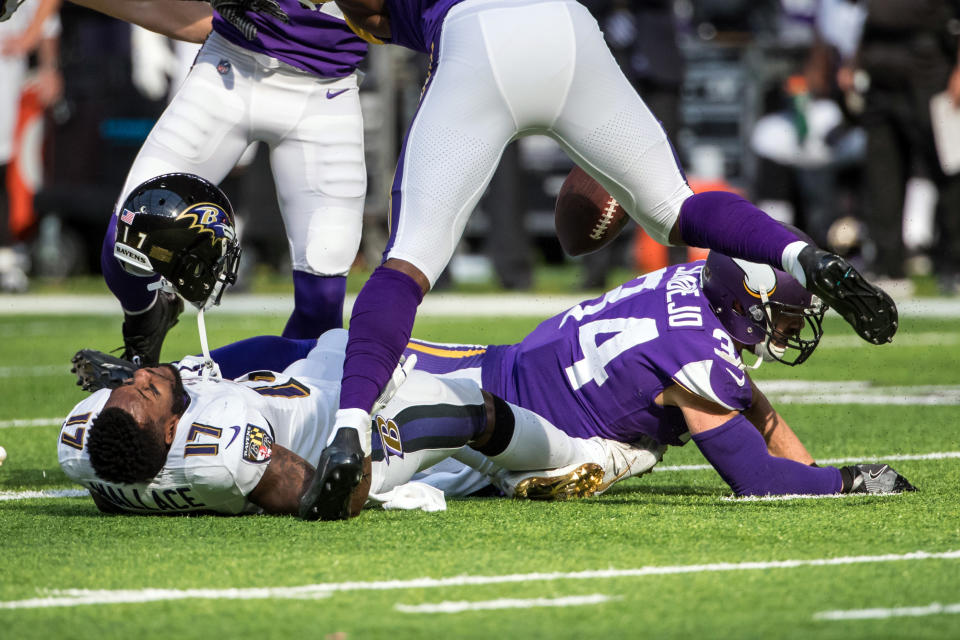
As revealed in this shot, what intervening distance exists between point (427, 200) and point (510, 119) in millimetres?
316

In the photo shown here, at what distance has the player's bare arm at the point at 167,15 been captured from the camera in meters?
5.06

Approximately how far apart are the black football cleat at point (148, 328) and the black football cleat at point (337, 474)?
1.35m

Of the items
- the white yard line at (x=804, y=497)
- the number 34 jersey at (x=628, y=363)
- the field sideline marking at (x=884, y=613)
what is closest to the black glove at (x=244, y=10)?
the number 34 jersey at (x=628, y=363)

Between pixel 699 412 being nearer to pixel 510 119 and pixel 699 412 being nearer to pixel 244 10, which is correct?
pixel 510 119

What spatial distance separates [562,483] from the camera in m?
4.13

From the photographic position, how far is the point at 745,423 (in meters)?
3.98

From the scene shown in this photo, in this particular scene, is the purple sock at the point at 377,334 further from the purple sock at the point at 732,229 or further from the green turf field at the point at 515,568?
the purple sock at the point at 732,229

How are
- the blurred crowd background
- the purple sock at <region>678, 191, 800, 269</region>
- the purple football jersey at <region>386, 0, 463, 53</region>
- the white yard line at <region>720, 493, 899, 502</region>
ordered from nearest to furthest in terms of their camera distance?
the purple sock at <region>678, 191, 800, 269</region> < the purple football jersey at <region>386, 0, 463, 53</region> < the white yard line at <region>720, 493, 899, 502</region> < the blurred crowd background

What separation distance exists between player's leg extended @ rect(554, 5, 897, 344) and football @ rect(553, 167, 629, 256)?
46 cm

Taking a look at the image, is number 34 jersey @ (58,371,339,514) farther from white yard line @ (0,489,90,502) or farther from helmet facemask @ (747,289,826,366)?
helmet facemask @ (747,289,826,366)

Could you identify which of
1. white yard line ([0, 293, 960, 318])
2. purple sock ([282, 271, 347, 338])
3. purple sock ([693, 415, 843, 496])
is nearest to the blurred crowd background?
white yard line ([0, 293, 960, 318])

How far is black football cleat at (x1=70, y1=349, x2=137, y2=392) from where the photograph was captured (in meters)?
3.96

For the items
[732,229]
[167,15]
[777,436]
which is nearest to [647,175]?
[732,229]

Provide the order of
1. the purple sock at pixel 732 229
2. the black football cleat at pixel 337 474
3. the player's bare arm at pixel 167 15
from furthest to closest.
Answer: the player's bare arm at pixel 167 15 → the purple sock at pixel 732 229 → the black football cleat at pixel 337 474
